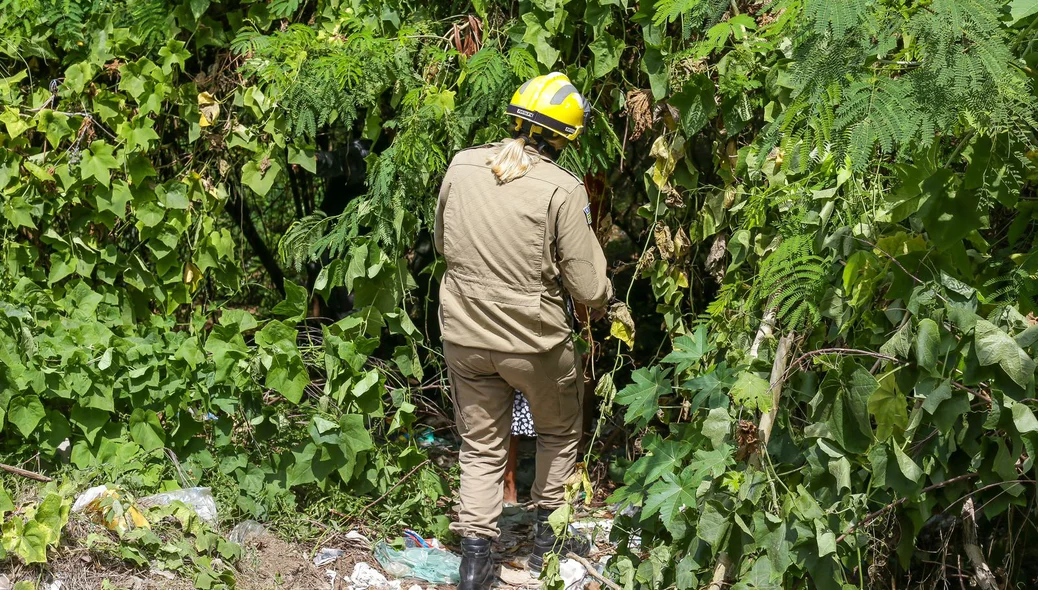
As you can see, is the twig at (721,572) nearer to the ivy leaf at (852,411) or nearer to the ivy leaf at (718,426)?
the ivy leaf at (718,426)

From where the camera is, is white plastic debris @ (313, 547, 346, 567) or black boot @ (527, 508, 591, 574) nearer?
white plastic debris @ (313, 547, 346, 567)

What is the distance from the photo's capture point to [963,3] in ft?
7.91

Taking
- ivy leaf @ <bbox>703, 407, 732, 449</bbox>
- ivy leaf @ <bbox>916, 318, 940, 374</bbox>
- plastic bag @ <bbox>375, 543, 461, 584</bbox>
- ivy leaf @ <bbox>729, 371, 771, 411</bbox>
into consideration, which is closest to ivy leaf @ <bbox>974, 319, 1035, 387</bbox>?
ivy leaf @ <bbox>916, 318, 940, 374</bbox>

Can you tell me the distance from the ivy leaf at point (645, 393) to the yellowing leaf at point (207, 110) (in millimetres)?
2082

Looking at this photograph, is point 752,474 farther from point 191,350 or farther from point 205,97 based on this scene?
point 205,97

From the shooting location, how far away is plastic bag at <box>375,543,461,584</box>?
3.84 m

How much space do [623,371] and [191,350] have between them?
205cm

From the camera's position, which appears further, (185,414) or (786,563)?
(185,414)

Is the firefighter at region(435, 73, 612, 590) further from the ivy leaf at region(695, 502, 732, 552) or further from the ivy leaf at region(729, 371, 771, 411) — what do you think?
the ivy leaf at region(729, 371, 771, 411)

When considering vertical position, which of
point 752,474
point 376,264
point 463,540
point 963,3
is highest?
point 963,3

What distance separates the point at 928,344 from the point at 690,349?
99 cm

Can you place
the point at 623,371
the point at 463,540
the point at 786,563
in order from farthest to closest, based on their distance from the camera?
the point at 623,371
the point at 463,540
the point at 786,563

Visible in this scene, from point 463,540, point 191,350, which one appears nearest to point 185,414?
point 191,350

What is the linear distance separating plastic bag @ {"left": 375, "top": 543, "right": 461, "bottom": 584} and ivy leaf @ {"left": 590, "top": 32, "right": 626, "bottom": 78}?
1840 millimetres
